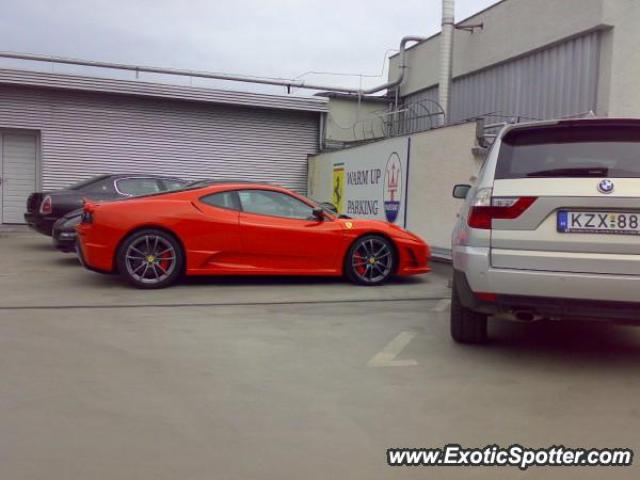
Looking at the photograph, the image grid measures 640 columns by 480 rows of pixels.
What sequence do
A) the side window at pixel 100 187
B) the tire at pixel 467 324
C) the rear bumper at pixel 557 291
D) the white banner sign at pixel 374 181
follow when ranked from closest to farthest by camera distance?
the rear bumper at pixel 557 291
the tire at pixel 467 324
the side window at pixel 100 187
the white banner sign at pixel 374 181

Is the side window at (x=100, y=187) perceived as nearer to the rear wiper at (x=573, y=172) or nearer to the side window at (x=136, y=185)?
the side window at (x=136, y=185)

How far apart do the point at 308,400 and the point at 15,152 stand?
14.4m

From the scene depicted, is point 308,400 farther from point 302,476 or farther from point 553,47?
point 553,47

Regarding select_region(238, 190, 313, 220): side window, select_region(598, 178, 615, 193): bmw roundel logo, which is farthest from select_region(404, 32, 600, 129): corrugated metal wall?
select_region(598, 178, 615, 193): bmw roundel logo

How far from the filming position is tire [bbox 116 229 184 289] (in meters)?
7.30

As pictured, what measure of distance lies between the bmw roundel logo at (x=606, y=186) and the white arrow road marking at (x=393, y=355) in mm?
1730

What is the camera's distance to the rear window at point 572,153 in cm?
420

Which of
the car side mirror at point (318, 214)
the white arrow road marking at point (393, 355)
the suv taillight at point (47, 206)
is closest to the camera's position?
the white arrow road marking at point (393, 355)

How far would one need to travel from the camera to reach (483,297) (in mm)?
4320

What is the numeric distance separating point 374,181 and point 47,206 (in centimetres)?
612

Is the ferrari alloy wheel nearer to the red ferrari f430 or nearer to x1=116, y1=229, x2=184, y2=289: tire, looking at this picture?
the red ferrari f430

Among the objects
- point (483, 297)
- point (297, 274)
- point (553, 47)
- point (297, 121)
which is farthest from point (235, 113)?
point (483, 297)

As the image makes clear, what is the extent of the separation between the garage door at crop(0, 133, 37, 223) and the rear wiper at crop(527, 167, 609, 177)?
47.2ft

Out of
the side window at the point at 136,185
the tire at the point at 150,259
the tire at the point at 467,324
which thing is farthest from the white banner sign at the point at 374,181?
the tire at the point at 467,324
